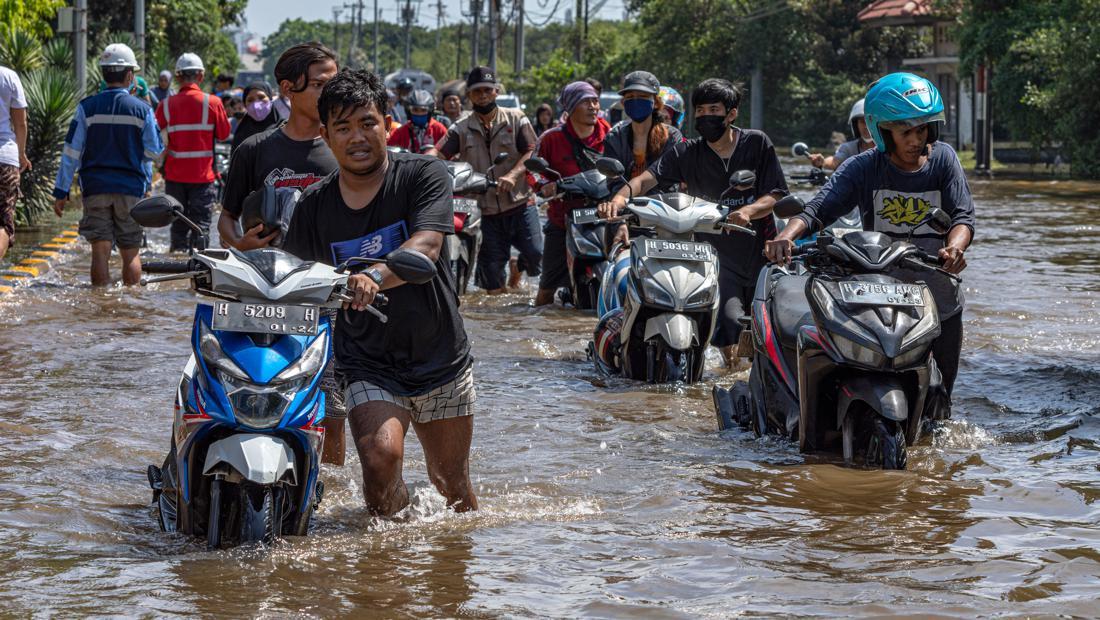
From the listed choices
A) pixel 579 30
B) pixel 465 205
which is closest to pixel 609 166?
pixel 465 205

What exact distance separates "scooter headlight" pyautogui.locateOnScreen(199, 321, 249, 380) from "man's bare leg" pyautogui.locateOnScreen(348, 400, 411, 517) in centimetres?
50

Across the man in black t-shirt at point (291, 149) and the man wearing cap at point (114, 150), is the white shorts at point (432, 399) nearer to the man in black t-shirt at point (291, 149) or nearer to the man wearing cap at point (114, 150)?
the man in black t-shirt at point (291, 149)

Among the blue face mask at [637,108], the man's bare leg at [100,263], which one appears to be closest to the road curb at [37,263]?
the man's bare leg at [100,263]

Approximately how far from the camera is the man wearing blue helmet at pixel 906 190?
6754 mm

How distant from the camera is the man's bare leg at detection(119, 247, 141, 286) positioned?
12.8 m

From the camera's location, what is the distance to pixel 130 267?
42.6 feet

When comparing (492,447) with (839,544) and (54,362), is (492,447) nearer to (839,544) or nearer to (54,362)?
(839,544)

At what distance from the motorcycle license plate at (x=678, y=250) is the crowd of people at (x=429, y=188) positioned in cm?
28

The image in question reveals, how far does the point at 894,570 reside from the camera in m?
5.10

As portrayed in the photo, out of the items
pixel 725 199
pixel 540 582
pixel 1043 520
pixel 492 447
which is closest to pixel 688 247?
pixel 725 199

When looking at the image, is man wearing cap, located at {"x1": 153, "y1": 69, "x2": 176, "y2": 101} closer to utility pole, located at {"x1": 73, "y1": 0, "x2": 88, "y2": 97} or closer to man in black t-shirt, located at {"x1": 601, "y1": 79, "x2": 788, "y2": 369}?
utility pole, located at {"x1": 73, "y1": 0, "x2": 88, "y2": 97}

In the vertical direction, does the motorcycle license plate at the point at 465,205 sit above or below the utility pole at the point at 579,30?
below

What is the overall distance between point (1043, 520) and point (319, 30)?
17457 centimetres

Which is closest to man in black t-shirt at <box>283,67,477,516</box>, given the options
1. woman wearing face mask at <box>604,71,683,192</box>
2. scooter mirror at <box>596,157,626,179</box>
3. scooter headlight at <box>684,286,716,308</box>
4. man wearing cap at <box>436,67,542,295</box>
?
scooter mirror at <box>596,157,626,179</box>
